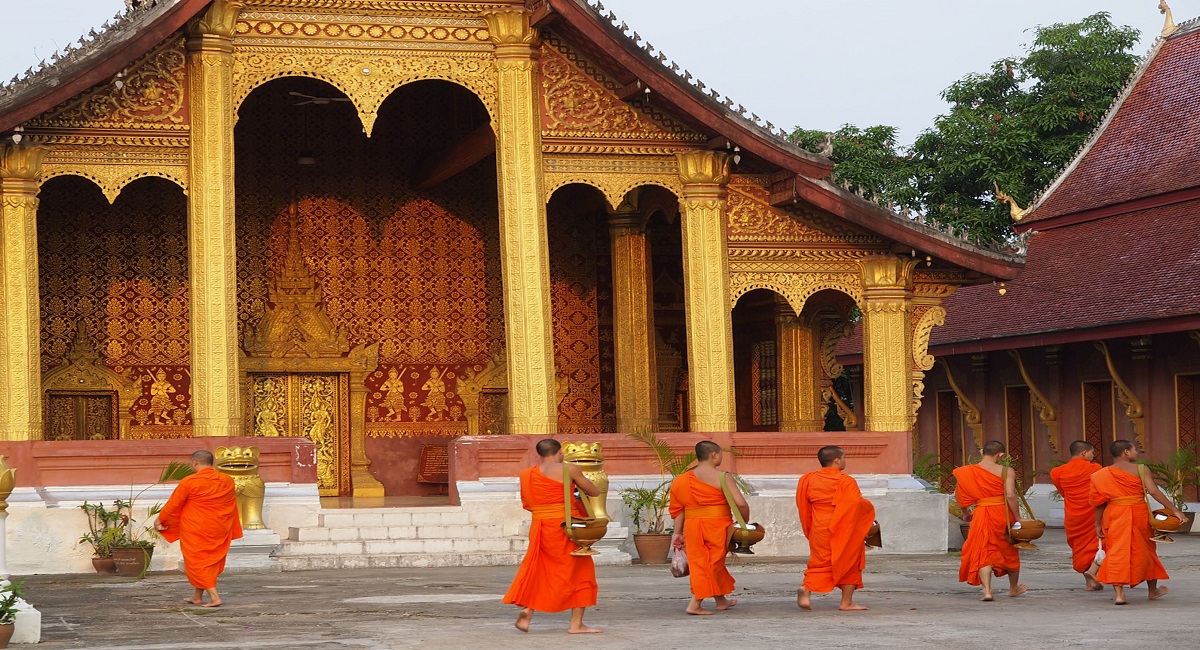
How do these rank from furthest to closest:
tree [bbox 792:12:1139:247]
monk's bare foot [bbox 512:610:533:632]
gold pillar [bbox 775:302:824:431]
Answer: tree [bbox 792:12:1139:247]
gold pillar [bbox 775:302:824:431]
monk's bare foot [bbox 512:610:533:632]

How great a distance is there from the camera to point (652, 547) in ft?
51.8

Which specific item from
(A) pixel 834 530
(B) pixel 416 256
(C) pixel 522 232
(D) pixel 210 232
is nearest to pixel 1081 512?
(A) pixel 834 530

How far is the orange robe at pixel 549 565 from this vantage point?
1010 cm

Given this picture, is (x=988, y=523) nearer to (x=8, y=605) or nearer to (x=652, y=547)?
(x=652, y=547)

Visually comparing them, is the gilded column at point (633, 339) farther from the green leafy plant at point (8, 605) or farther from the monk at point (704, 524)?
the green leafy plant at point (8, 605)

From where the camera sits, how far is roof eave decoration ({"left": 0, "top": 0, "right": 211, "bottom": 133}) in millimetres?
14562

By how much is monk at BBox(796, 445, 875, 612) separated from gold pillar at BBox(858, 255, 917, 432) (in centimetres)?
645

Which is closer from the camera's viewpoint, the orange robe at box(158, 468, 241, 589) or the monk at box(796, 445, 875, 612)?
the monk at box(796, 445, 875, 612)

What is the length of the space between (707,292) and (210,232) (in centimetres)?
469

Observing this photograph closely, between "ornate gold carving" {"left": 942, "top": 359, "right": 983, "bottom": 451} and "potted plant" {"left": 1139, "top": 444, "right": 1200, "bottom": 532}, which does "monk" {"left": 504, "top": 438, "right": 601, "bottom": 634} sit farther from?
"ornate gold carving" {"left": 942, "top": 359, "right": 983, "bottom": 451}

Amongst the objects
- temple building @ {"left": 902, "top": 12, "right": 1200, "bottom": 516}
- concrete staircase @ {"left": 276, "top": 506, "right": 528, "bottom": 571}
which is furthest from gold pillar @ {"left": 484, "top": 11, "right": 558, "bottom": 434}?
temple building @ {"left": 902, "top": 12, "right": 1200, "bottom": 516}

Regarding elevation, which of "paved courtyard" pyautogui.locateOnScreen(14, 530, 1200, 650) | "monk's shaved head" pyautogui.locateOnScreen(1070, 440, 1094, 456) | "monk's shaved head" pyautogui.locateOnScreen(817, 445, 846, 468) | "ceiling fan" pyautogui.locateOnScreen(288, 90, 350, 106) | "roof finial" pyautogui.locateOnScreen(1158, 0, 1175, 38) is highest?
"roof finial" pyautogui.locateOnScreen(1158, 0, 1175, 38)

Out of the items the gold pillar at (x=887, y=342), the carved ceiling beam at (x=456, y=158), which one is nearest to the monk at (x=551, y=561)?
the carved ceiling beam at (x=456, y=158)

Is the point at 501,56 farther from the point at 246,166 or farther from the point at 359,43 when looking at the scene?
the point at 246,166
